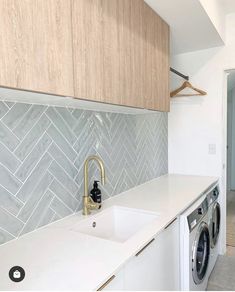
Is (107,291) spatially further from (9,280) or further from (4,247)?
(4,247)

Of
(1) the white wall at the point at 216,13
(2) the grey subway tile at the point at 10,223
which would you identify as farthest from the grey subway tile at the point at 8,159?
(1) the white wall at the point at 216,13

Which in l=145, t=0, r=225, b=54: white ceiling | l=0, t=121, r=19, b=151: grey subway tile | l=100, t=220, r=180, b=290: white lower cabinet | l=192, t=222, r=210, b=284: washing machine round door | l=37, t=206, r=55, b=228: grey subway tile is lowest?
l=192, t=222, r=210, b=284: washing machine round door

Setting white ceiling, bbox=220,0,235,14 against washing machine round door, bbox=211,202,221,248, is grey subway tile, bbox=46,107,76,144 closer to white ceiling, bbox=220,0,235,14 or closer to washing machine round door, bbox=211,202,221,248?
washing machine round door, bbox=211,202,221,248

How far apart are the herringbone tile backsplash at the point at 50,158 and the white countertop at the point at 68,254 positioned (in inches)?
4.1

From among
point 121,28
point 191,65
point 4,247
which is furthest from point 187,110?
point 4,247

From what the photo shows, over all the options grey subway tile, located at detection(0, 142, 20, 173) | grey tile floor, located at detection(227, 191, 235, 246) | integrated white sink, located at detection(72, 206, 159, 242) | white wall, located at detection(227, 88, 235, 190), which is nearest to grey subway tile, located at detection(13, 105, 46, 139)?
grey subway tile, located at detection(0, 142, 20, 173)

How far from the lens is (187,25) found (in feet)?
6.76

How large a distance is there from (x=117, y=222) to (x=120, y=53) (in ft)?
3.71

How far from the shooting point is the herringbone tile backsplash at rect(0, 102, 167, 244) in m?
1.21

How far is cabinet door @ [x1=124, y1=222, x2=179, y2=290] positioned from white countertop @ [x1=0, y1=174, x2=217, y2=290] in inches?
2.9

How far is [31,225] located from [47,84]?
0.79m

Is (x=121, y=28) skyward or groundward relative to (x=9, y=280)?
skyward

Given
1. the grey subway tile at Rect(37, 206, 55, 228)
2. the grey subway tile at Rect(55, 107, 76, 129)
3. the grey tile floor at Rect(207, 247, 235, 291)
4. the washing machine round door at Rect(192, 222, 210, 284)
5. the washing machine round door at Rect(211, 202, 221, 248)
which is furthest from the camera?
the washing machine round door at Rect(211, 202, 221, 248)

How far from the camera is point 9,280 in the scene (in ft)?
3.00
